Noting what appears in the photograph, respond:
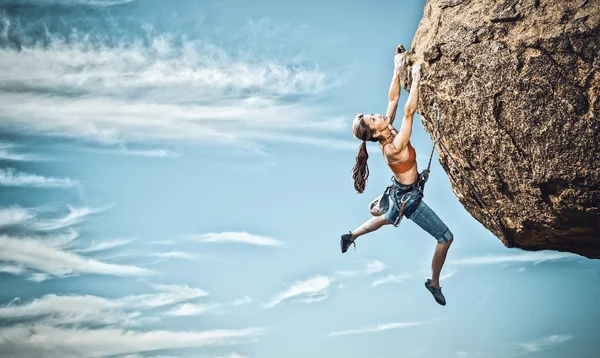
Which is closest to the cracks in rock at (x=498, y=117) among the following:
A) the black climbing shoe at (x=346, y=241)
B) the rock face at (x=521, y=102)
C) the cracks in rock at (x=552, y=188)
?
the rock face at (x=521, y=102)

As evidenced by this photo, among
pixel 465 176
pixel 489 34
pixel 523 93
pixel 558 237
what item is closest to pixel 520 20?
pixel 489 34

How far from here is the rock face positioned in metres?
8.15

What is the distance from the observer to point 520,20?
27.5ft

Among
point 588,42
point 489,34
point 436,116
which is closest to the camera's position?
point 588,42

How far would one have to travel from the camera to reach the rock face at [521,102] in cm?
815

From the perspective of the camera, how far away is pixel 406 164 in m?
8.52

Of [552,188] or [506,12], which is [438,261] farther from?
[506,12]

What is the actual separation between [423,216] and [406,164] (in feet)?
2.65

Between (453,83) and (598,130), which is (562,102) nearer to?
(598,130)

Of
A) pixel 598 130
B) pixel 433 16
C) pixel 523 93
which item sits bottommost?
pixel 598 130

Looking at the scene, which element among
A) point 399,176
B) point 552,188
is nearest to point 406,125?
point 399,176

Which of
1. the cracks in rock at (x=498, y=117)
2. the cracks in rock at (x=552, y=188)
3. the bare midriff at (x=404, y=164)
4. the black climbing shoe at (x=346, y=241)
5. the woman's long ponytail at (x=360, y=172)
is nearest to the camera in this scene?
the bare midriff at (x=404, y=164)

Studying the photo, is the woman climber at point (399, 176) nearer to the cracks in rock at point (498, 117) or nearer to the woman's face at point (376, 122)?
→ the woman's face at point (376, 122)

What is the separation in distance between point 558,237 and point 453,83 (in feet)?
9.98
